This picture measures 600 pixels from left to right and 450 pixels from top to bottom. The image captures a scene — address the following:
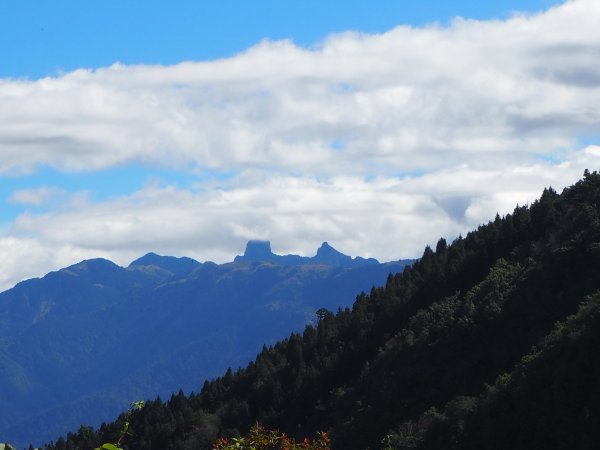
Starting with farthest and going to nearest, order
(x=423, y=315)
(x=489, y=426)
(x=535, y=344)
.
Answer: (x=423, y=315), (x=535, y=344), (x=489, y=426)

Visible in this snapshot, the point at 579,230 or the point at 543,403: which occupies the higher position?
the point at 579,230

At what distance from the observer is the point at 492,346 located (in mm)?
96625

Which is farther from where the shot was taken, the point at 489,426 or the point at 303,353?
the point at 303,353

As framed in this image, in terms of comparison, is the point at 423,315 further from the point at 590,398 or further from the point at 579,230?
the point at 590,398

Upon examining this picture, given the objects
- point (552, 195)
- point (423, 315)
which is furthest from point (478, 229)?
point (423, 315)

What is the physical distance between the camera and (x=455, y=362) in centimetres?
9725

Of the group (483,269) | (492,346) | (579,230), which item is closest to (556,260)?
(579,230)

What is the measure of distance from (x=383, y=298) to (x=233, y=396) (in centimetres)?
2692

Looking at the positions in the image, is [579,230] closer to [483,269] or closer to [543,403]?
[483,269]

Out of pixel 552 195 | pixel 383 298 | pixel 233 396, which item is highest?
pixel 552 195

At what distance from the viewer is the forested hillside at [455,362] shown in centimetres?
6812

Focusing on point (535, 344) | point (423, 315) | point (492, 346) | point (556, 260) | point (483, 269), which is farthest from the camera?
point (483, 269)

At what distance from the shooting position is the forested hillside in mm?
68125

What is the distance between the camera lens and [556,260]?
105000mm
